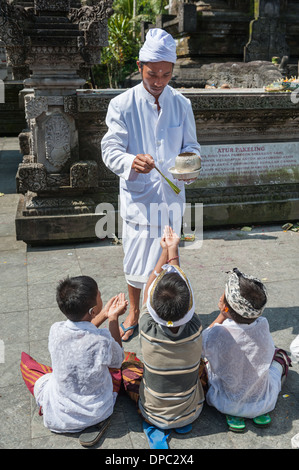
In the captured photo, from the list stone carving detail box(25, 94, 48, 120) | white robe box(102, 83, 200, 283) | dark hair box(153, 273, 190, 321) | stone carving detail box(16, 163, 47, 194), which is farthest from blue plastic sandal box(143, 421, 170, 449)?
stone carving detail box(25, 94, 48, 120)

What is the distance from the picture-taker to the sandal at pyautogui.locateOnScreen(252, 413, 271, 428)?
2.69 meters

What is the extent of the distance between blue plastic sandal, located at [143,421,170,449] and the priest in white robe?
1150mm

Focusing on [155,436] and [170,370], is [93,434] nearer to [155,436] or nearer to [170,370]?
[155,436]

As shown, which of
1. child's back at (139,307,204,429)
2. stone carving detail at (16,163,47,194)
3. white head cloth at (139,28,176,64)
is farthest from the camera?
stone carving detail at (16,163,47,194)

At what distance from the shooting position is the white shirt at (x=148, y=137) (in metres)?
3.30

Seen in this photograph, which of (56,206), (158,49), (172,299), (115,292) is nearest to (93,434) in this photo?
(172,299)

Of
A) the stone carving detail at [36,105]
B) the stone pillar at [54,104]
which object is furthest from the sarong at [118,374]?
the stone carving detail at [36,105]

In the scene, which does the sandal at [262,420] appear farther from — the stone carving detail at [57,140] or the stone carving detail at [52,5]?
the stone carving detail at [52,5]

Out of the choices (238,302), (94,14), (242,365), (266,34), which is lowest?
(242,365)

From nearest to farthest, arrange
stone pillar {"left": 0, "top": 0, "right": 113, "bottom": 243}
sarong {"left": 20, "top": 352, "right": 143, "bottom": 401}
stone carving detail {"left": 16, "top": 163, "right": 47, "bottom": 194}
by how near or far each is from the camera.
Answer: sarong {"left": 20, "top": 352, "right": 143, "bottom": 401}, stone pillar {"left": 0, "top": 0, "right": 113, "bottom": 243}, stone carving detail {"left": 16, "top": 163, "right": 47, "bottom": 194}

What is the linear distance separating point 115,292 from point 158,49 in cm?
220

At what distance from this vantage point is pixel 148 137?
10.9 ft

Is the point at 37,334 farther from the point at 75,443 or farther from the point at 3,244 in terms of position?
the point at 3,244

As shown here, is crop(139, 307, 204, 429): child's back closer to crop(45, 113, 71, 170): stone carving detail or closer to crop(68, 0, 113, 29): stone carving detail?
crop(45, 113, 71, 170): stone carving detail
